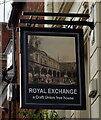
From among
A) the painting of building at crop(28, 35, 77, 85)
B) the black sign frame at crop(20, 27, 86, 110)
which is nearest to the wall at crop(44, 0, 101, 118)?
the black sign frame at crop(20, 27, 86, 110)

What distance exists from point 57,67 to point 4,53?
22.7 metres

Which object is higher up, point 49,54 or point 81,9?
point 81,9

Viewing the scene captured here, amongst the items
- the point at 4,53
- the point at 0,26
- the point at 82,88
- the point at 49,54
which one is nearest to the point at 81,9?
the point at 49,54

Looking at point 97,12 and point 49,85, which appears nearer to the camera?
point 49,85

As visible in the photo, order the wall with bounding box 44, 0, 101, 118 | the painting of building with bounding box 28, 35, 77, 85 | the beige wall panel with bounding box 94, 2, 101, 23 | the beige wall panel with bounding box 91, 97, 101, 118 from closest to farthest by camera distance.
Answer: the beige wall panel with bounding box 91, 97, 101, 118
the wall with bounding box 44, 0, 101, 118
the painting of building with bounding box 28, 35, 77, 85
the beige wall panel with bounding box 94, 2, 101, 23

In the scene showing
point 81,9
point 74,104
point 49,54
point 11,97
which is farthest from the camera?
point 11,97

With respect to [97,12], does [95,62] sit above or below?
below

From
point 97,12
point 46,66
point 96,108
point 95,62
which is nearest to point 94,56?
point 95,62

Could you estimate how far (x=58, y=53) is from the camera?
1241 cm

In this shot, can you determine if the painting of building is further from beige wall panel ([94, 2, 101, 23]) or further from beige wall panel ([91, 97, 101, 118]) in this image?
beige wall panel ([94, 2, 101, 23])

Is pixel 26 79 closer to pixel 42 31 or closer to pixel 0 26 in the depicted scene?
pixel 42 31

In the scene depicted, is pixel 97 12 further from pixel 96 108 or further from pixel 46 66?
pixel 96 108

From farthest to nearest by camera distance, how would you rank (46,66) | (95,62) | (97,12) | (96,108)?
(46,66) < (97,12) < (95,62) < (96,108)

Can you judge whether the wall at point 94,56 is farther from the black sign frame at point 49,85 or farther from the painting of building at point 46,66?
the painting of building at point 46,66
